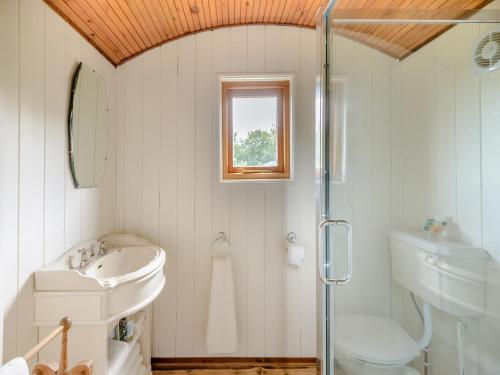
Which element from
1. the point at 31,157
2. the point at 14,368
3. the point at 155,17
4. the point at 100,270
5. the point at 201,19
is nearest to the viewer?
the point at 14,368

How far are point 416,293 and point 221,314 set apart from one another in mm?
1124

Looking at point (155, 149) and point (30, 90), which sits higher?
point (30, 90)

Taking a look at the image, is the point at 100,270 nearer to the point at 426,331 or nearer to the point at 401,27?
the point at 426,331

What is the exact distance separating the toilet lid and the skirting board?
71 cm

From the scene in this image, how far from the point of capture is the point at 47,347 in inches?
43.0

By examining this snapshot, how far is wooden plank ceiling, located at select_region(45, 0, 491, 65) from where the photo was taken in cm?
119

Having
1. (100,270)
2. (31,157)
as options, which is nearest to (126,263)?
(100,270)

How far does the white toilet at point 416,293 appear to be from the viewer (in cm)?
113

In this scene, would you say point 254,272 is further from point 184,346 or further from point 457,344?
point 457,344

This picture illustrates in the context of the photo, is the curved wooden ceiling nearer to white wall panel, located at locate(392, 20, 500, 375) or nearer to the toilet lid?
white wall panel, located at locate(392, 20, 500, 375)

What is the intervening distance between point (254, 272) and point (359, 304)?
0.72 metres

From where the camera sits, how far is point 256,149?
1785 millimetres

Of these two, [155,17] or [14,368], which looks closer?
[14,368]

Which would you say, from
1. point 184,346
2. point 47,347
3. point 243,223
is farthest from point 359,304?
point 47,347
